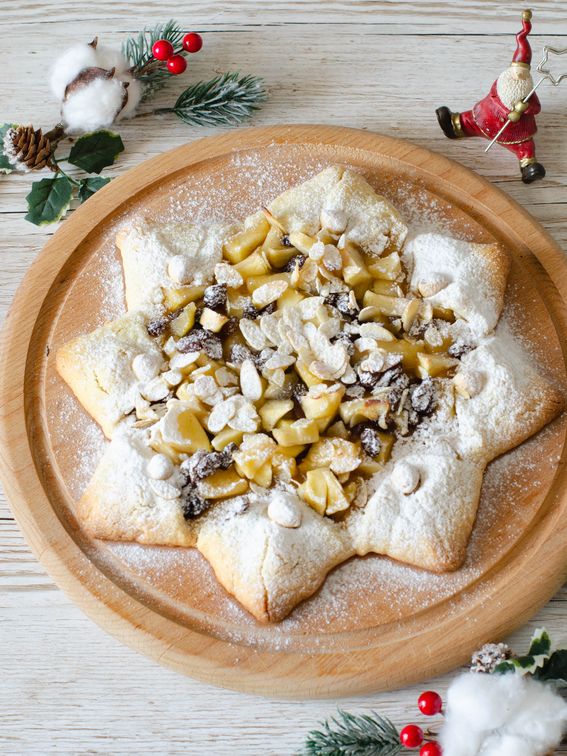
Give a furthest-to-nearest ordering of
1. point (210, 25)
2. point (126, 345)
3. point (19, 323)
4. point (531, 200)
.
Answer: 1. point (210, 25)
2. point (531, 200)
3. point (19, 323)
4. point (126, 345)

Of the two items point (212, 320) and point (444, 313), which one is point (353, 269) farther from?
point (212, 320)

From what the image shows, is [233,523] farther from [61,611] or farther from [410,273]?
[410,273]

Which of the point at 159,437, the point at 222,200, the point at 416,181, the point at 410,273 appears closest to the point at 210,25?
the point at 222,200

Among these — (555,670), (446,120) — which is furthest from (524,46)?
(555,670)

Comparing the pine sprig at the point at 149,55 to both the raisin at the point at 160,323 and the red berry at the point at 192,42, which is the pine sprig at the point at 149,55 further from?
the raisin at the point at 160,323

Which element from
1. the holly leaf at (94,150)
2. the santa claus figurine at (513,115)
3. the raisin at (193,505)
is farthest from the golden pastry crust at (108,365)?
the santa claus figurine at (513,115)

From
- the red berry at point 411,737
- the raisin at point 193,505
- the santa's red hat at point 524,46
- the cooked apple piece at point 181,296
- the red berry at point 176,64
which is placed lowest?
the red berry at point 411,737

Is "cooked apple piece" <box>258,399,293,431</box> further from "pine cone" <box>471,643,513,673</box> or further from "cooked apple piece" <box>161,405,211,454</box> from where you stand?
"pine cone" <box>471,643,513,673</box>
